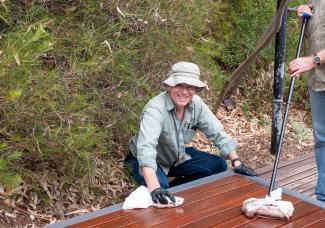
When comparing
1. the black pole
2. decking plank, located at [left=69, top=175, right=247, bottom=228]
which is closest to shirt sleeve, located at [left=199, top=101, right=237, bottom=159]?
decking plank, located at [left=69, top=175, right=247, bottom=228]

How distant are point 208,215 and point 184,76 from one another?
3.56 feet

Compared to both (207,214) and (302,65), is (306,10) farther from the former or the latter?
(207,214)

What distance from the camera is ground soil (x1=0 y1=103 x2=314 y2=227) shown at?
5.48 m

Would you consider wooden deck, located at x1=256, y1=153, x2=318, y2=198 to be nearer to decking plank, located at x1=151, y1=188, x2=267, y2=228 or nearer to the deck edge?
the deck edge

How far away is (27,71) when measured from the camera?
10.2ft

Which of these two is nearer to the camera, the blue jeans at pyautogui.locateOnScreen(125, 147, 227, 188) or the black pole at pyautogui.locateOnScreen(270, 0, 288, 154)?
the blue jeans at pyautogui.locateOnScreen(125, 147, 227, 188)

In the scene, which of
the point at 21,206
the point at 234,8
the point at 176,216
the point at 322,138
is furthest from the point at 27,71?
the point at 234,8

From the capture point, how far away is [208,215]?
8.80ft

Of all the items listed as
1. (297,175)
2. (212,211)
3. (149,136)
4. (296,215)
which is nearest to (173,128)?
(149,136)

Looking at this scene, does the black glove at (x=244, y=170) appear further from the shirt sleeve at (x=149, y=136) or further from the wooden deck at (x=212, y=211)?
the shirt sleeve at (x=149, y=136)

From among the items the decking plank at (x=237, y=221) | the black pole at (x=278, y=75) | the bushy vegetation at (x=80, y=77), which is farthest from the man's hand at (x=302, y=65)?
the black pole at (x=278, y=75)

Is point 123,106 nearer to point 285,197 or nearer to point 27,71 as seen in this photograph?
point 27,71

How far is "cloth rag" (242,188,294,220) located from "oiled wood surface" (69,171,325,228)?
0.03 meters

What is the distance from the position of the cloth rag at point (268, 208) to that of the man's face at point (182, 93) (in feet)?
3.12
